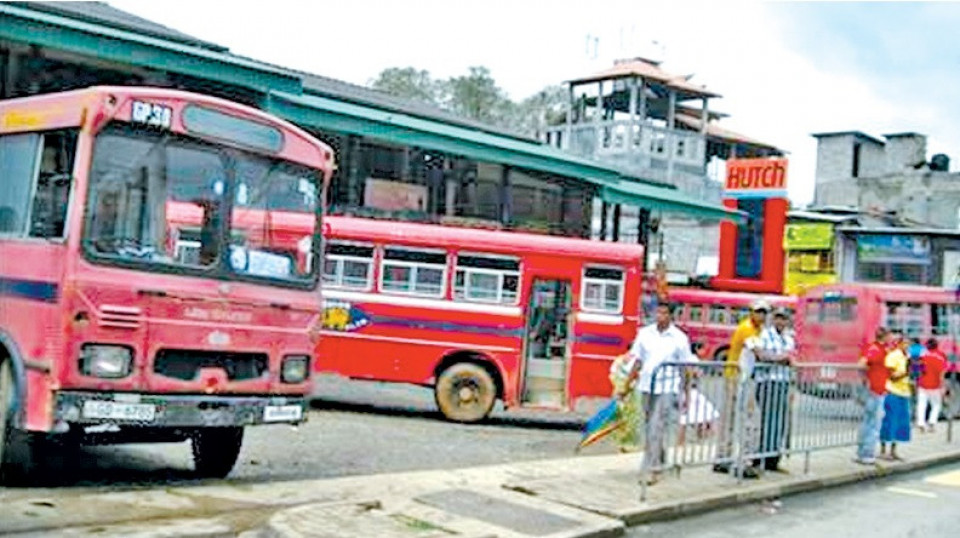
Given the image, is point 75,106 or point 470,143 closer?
point 75,106

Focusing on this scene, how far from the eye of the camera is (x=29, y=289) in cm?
784

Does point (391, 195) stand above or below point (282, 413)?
above

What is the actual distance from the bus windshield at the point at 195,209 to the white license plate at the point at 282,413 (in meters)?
1.05

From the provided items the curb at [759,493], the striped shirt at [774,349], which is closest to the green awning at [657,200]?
the curb at [759,493]

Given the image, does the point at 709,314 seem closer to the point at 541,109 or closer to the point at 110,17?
the point at 110,17

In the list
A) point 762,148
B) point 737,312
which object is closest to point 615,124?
point 762,148

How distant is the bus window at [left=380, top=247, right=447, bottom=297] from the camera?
50.2 ft

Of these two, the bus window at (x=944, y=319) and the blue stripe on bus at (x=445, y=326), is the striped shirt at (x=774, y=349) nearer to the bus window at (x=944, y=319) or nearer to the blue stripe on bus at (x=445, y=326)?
the blue stripe on bus at (x=445, y=326)

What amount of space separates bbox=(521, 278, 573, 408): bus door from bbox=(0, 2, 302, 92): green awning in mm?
6411

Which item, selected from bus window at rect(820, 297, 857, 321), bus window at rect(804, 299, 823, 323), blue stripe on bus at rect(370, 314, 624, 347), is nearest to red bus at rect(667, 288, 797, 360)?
bus window at rect(804, 299, 823, 323)

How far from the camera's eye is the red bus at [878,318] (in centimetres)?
2133

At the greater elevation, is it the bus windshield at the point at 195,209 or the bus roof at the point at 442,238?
the bus roof at the point at 442,238

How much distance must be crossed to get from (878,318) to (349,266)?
11516 mm

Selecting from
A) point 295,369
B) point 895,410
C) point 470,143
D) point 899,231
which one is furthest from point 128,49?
point 899,231
